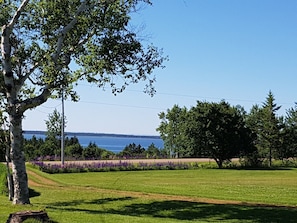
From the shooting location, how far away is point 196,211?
14.0 meters

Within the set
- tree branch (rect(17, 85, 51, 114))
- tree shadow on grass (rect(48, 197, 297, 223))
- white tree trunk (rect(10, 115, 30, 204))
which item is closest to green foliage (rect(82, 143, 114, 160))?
tree shadow on grass (rect(48, 197, 297, 223))

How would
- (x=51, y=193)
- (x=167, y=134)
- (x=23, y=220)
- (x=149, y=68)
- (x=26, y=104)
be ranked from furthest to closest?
(x=167, y=134) → (x=51, y=193) → (x=149, y=68) → (x=26, y=104) → (x=23, y=220)

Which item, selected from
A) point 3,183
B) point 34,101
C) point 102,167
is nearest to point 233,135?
point 102,167

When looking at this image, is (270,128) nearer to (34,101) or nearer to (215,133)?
(215,133)

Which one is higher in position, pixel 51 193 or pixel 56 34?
pixel 56 34

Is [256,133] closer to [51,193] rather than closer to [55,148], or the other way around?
[55,148]

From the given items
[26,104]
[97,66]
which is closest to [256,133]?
[97,66]

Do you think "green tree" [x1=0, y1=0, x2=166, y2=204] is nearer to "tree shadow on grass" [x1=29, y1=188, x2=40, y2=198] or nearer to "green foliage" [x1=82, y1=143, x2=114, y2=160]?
"tree shadow on grass" [x1=29, y1=188, x2=40, y2=198]

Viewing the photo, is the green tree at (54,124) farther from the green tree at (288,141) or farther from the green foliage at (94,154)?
the green tree at (288,141)

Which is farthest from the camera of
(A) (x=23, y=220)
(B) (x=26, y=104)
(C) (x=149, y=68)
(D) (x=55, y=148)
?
(D) (x=55, y=148)

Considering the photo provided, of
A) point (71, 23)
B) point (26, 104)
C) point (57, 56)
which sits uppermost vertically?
point (71, 23)

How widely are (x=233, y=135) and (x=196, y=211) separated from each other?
26978 mm

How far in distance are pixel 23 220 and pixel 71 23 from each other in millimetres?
7324

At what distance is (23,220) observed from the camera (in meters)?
8.55
